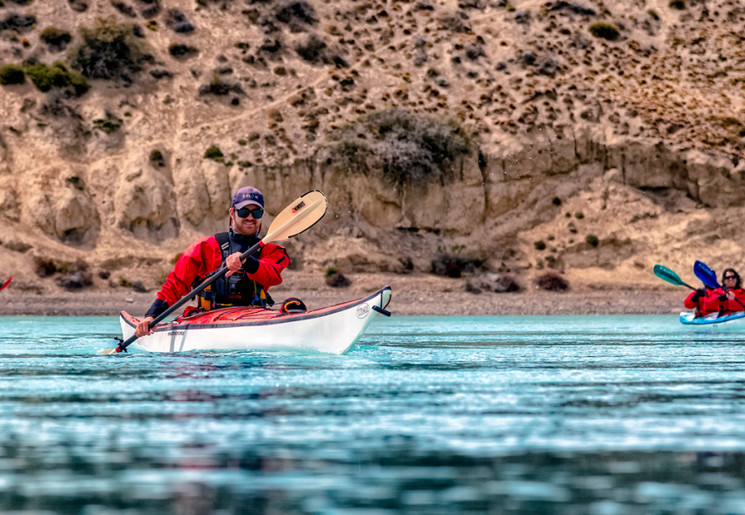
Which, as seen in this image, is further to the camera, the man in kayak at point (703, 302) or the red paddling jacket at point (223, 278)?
the man in kayak at point (703, 302)

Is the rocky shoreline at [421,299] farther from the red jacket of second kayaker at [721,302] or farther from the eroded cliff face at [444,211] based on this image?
the red jacket of second kayaker at [721,302]

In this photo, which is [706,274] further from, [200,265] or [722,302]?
[200,265]

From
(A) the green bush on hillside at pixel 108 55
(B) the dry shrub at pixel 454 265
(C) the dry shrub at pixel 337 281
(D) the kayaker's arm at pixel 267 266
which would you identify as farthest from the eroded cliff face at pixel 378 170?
(D) the kayaker's arm at pixel 267 266

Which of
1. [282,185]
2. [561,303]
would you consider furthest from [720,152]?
[282,185]

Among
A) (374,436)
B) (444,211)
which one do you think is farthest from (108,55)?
(374,436)

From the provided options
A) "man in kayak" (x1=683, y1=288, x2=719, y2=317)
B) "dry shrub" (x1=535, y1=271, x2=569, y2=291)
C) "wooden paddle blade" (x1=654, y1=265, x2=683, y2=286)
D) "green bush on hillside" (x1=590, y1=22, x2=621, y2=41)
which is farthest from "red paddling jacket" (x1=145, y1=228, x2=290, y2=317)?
"green bush on hillside" (x1=590, y1=22, x2=621, y2=41)

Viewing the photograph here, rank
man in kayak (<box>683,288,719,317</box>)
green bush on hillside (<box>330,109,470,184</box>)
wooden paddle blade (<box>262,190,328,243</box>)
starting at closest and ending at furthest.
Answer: wooden paddle blade (<box>262,190,328,243</box>), man in kayak (<box>683,288,719,317</box>), green bush on hillside (<box>330,109,470,184</box>)

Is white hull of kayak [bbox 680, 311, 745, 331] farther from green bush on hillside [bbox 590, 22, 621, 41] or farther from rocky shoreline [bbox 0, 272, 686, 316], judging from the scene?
green bush on hillside [bbox 590, 22, 621, 41]

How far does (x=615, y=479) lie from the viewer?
5.82 meters

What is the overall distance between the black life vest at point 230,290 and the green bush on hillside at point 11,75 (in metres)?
35.4

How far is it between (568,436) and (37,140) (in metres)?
41.9

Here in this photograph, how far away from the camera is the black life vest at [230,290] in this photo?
50.5 feet

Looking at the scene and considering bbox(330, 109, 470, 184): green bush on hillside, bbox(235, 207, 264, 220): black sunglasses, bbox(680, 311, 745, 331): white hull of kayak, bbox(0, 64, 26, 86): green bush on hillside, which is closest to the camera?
bbox(235, 207, 264, 220): black sunglasses

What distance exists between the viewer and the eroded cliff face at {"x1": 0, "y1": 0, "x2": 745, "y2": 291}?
144ft
